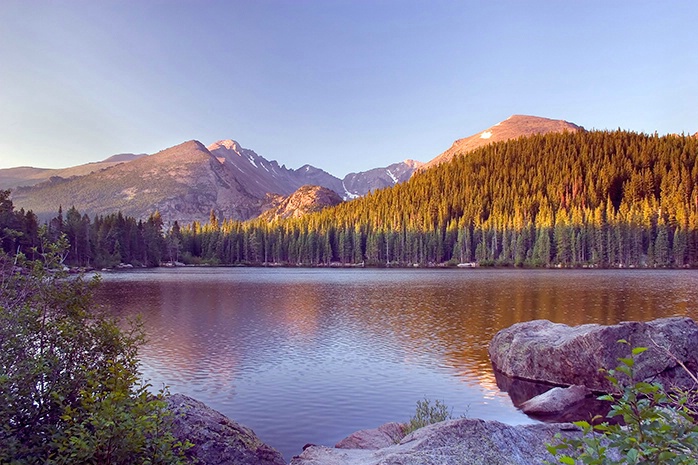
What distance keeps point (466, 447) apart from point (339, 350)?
20961 mm

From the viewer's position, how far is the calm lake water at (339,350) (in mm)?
18656

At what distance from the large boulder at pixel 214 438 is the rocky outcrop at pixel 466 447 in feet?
3.54

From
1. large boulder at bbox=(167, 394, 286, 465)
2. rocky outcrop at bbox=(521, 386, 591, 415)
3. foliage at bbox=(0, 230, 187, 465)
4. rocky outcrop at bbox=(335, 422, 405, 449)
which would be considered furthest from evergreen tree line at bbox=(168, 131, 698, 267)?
foliage at bbox=(0, 230, 187, 465)

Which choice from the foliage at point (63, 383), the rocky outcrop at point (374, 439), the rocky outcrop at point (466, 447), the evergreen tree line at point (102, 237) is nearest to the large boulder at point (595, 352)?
the rocky outcrop at point (374, 439)

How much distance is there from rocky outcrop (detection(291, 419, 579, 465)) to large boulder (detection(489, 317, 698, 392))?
9.13 m

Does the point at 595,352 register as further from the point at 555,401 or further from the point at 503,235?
the point at 503,235

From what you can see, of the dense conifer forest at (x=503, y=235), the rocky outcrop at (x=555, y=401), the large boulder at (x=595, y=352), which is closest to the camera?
the rocky outcrop at (x=555, y=401)

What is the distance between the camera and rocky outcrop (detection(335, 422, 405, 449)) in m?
13.2

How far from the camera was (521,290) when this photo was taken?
64812 millimetres

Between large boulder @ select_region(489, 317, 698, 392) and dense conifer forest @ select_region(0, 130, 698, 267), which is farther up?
dense conifer forest @ select_region(0, 130, 698, 267)

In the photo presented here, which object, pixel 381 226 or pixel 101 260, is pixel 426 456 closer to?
pixel 101 260

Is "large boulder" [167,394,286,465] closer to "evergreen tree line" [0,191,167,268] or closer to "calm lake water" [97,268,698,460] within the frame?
"calm lake water" [97,268,698,460]

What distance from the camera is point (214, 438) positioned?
33.4 feet

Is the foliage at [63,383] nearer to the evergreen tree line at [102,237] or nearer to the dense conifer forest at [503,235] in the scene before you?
the evergreen tree line at [102,237]
